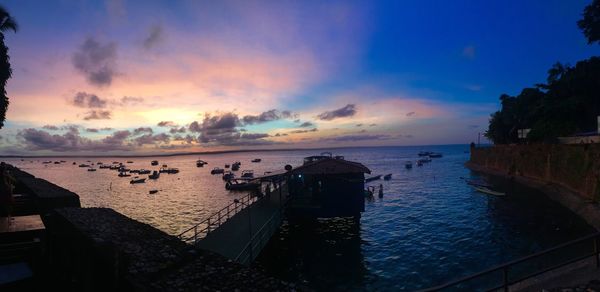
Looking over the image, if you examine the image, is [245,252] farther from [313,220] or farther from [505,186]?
[505,186]

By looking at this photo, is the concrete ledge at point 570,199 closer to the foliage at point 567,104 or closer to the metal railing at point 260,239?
the foliage at point 567,104

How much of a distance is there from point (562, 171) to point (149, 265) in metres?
55.2

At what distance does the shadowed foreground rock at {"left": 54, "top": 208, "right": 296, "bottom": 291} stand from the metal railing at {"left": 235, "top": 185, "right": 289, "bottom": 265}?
9.95 m

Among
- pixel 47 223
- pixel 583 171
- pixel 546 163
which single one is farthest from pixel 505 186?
pixel 47 223

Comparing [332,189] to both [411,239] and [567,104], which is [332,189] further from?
[567,104]

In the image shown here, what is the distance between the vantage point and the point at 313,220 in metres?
31.5

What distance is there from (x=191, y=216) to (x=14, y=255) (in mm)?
39300

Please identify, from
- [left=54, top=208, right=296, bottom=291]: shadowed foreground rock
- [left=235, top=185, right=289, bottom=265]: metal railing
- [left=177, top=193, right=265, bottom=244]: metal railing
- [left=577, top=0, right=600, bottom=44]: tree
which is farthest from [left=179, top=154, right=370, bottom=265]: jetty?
[left=577, top=0, right=600, bottom=44]: tree

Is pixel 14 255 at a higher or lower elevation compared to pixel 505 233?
higher

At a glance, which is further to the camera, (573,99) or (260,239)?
(573,99)

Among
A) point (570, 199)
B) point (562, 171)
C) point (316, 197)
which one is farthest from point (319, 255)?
point (562, 171)

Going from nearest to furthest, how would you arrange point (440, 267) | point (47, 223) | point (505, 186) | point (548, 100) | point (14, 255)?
point (14, 255), point (47, 223), point (440, 267), point (505, 186), point (548, 100)

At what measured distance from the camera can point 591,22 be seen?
2472 inches

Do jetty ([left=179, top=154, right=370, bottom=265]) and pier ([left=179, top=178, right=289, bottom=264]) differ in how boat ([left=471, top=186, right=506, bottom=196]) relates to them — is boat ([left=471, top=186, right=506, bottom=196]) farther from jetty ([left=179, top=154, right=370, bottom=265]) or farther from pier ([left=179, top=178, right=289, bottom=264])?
pier ([left=179, top=178, right=289, bottom=264])
